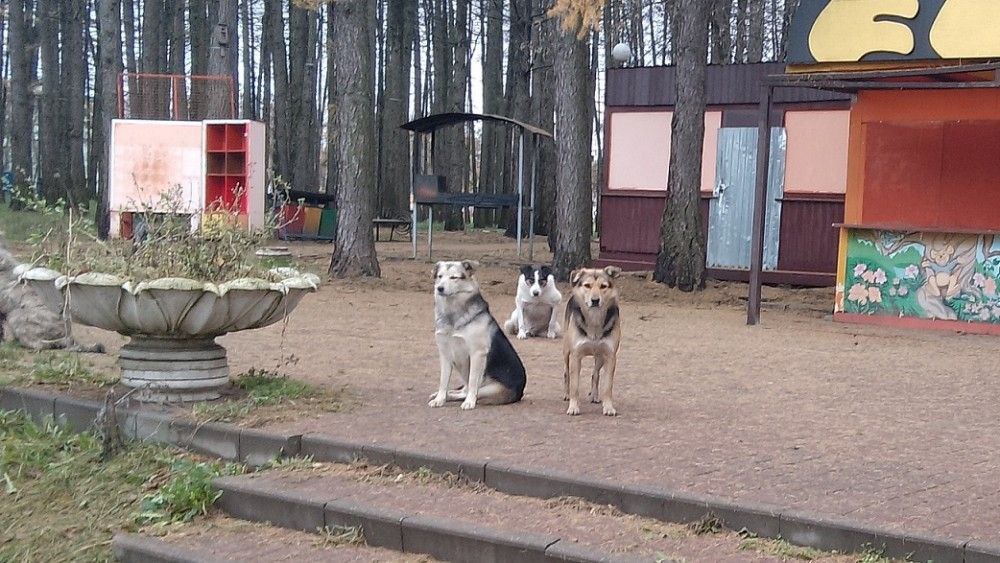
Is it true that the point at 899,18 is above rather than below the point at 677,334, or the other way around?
above

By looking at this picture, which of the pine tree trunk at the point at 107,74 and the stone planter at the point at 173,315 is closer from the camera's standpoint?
the stone planter at the point at 173,315

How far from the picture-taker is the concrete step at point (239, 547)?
17.1ft

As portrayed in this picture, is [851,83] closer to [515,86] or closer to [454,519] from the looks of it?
[454,519]

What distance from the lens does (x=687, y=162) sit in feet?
52.7

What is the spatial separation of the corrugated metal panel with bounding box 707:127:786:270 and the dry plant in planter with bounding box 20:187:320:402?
12319mm

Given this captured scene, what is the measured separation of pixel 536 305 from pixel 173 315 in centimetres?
510

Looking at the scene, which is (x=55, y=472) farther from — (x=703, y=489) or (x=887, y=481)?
(x=887, y=481)

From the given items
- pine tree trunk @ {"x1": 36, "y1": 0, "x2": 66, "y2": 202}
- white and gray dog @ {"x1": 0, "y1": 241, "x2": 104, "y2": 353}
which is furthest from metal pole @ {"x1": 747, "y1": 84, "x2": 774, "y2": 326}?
pine tree trunk @ {"x1": 36, "y1": 0, "x2": 66, "y2": 202}

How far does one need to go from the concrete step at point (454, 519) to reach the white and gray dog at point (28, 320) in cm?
448

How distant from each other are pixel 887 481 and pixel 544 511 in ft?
5.44

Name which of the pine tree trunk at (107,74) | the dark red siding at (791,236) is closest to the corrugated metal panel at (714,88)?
the dark red siding at (791,236)

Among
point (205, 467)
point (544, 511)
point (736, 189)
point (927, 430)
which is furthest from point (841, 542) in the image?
A: point (736, 189)

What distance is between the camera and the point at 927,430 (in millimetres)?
7008

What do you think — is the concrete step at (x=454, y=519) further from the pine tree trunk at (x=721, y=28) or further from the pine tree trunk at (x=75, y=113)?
the pine tree trunk at (x=75, y=113)
